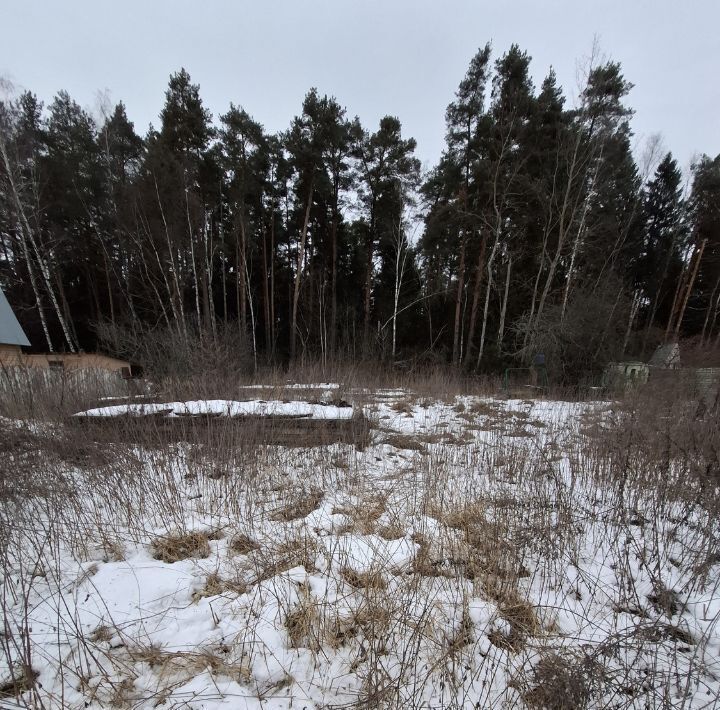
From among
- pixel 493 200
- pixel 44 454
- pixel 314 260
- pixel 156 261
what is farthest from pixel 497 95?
pixel 44 454

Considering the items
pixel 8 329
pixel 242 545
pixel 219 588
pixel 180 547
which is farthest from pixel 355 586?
pixel 8 329

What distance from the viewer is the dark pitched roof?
10867 mm

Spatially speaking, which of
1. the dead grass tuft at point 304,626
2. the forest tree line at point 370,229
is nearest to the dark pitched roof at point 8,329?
the forest tree line at point 370,229

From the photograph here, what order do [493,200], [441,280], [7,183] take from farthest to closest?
[441,280], [493,200], [7,183]

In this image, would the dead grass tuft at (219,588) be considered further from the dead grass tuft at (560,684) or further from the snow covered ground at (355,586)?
the dead grass tuft at (560,684)

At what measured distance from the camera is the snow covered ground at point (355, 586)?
49.3 inches

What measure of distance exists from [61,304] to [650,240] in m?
34.9

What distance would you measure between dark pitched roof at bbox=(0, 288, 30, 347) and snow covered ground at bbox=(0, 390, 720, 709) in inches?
470

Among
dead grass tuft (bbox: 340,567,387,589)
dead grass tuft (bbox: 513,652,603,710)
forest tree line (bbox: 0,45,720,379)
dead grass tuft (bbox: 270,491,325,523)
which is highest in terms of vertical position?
forest tree line (bbox: 0,45,720,379)

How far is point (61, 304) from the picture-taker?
1653cm

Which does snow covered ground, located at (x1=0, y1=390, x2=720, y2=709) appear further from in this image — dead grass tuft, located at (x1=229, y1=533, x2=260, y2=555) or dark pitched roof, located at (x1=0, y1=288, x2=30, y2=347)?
dark pitched roof, located at (x1=0, y1=288, x2=30, y2=347)

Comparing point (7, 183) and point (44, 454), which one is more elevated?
point (7, 183)

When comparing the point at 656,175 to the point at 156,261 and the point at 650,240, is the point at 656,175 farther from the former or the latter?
the point at 156,261

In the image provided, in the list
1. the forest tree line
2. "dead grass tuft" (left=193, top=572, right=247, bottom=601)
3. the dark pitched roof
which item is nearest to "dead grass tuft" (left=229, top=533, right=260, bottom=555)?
"dead grass tuft" (left=193, top=572, right=247, bottom=601)
